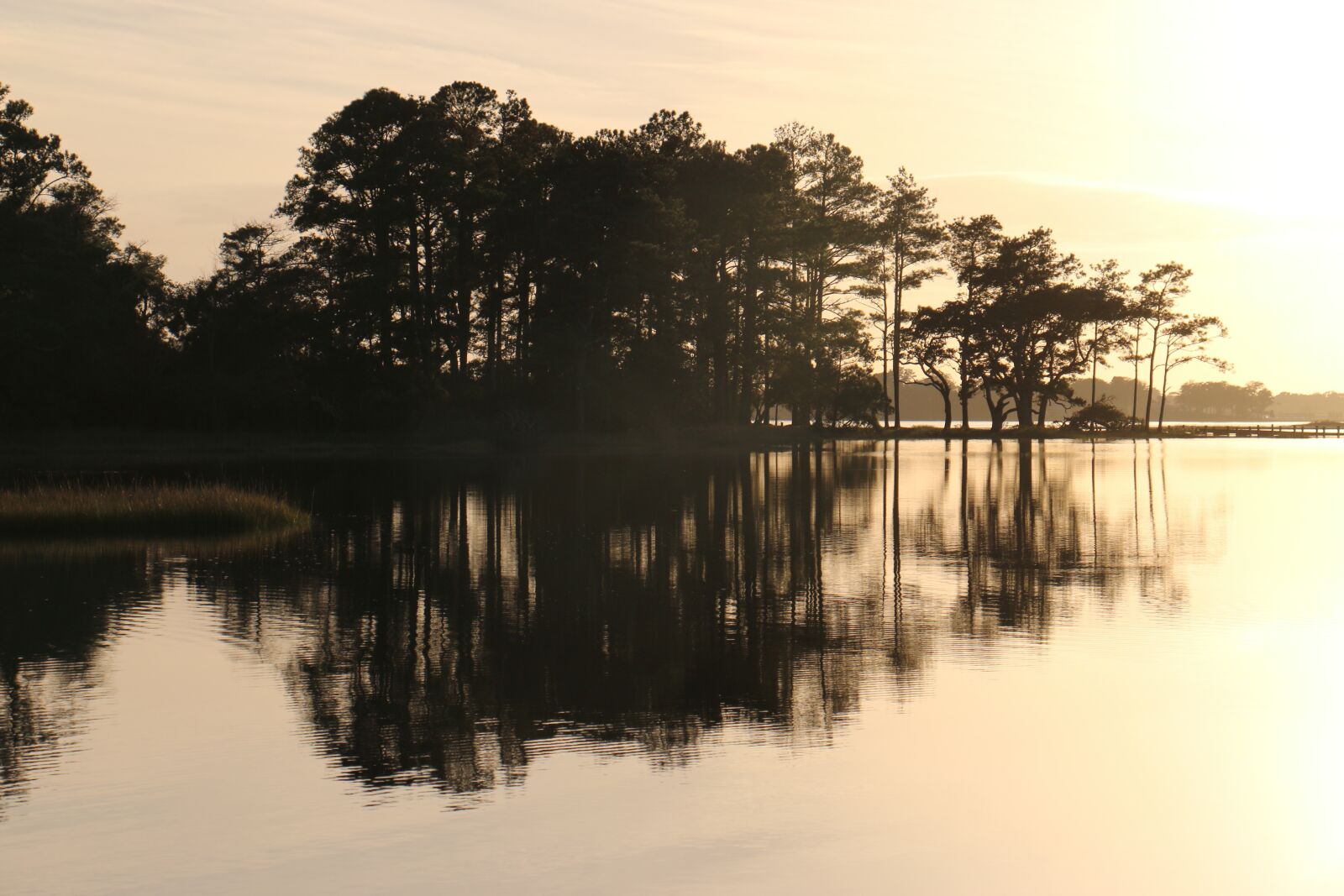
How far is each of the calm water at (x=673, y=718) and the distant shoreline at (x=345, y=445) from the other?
44.3m

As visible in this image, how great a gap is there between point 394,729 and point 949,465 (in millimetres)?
58160

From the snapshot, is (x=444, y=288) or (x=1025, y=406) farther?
(x=1025, y=406)

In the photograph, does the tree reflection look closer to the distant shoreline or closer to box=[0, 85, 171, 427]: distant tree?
the distant shoreline

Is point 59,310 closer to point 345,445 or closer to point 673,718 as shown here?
point 345,445

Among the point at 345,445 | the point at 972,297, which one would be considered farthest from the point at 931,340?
the point at 345,445

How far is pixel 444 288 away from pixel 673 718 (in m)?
68.5

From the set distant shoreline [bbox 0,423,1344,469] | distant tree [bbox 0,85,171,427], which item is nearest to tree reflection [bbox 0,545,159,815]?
distant shoreline [bbox 0,423,1344,469]

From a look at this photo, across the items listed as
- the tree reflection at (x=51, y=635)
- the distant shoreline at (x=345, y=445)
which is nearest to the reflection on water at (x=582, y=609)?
the tree reflection at (x=51, y=635)

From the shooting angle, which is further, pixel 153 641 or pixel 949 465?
pixel 949 465

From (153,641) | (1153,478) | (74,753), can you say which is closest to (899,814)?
(74,753)

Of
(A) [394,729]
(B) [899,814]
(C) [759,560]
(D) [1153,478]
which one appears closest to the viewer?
(B) [899,814]

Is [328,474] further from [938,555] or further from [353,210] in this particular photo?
[938,555]

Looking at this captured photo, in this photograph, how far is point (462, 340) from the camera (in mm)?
83562

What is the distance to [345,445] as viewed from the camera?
3137 inches
